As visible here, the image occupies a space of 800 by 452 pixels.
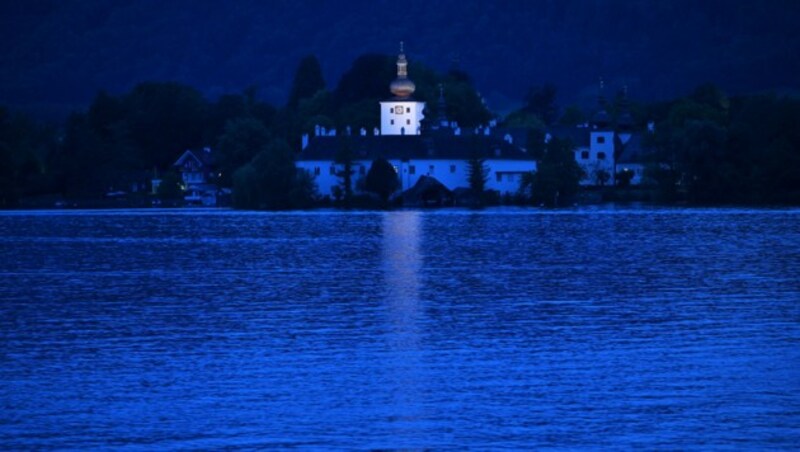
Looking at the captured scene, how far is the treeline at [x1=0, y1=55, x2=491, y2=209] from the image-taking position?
12262cm

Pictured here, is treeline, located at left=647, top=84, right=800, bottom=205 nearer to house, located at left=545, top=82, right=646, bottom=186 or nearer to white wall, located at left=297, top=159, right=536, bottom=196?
white wall, located at left=297, top=159, right=536, bottom=196

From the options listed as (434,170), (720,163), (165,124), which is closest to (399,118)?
(434,170)

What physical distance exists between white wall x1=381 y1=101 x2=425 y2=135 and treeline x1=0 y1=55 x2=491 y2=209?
77.1 inches

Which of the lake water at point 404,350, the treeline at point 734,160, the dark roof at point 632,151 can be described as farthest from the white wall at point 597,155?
the lake water at point 404,350

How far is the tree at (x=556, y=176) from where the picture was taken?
387 ft

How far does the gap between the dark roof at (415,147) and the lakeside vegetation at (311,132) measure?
305cm

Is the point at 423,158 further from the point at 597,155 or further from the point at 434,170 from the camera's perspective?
the point at 597,155

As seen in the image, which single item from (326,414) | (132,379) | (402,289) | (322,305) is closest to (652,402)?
(326,414)

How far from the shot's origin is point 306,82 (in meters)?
179

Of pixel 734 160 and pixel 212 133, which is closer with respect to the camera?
pixel 734 160

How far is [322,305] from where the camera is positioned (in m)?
37.2

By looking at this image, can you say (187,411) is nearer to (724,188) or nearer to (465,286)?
(465,286)

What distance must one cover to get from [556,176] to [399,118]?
1168 inches

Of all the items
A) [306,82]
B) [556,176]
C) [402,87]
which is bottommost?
[556,176]
